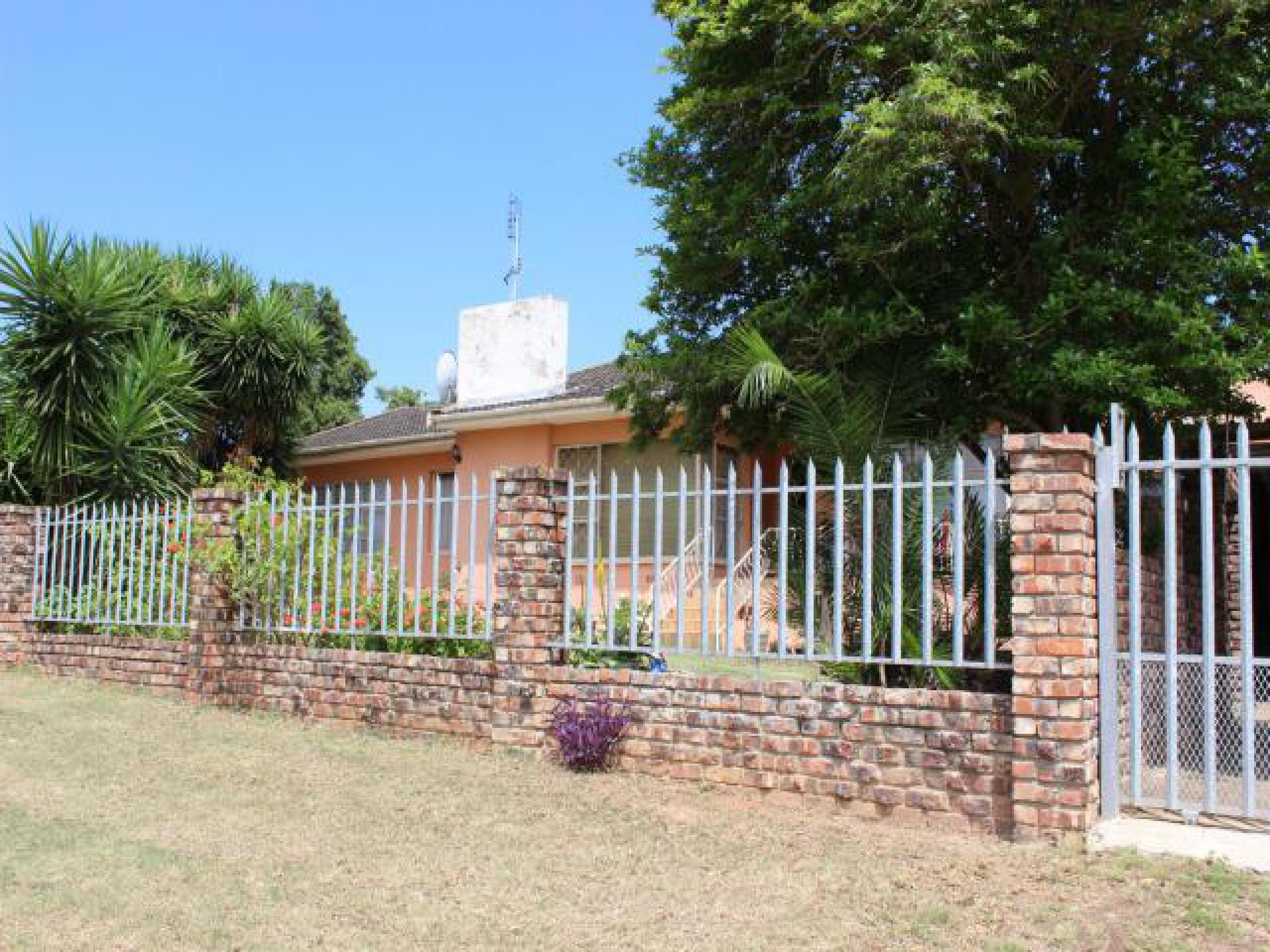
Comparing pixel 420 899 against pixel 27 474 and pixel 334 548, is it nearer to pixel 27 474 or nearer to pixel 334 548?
pixel 334 548

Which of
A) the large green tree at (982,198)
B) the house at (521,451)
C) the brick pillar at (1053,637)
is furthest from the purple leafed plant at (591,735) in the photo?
the house at (521,451)

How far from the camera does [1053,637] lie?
552cm

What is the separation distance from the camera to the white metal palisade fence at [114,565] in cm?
1054

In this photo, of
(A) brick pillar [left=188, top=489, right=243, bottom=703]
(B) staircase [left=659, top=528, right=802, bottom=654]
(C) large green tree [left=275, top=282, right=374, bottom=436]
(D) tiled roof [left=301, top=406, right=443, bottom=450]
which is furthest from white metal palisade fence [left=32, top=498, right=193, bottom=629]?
(C) large green tree [left=275, top=282, right=374, bottom=436]

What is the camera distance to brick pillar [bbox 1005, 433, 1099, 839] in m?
5.42

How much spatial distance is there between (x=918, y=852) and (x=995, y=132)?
5.15 meters

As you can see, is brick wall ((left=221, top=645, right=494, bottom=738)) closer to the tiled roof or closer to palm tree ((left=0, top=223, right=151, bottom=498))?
palm tree ((left=0, top=223, right=151, bottom=498))

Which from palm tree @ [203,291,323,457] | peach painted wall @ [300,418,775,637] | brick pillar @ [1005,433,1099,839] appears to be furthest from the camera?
palm tree @ [203,291,323,457]

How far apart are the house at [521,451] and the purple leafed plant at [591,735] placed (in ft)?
16.1

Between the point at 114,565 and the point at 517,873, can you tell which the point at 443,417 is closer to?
the point at 114,565

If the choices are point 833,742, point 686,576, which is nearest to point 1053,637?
point 833,742

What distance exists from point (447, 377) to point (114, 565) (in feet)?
30.5

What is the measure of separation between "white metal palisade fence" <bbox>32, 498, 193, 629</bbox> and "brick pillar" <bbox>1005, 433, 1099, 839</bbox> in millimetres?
7315

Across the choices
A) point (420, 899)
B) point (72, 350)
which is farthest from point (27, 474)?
point (420, 899)
